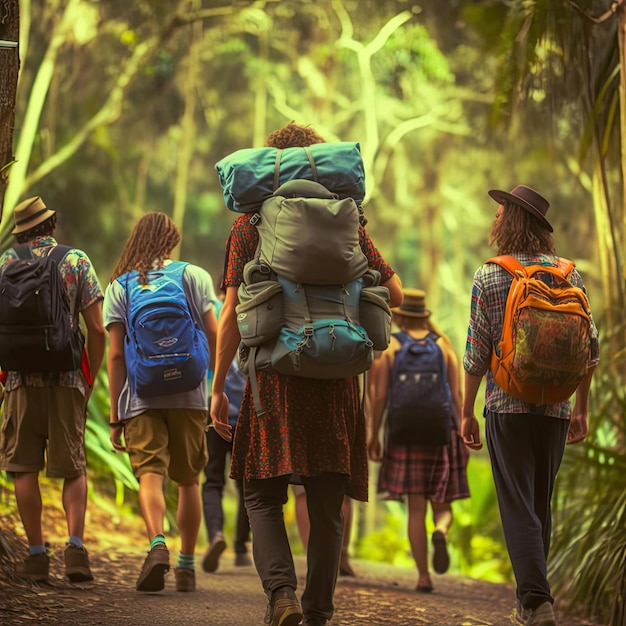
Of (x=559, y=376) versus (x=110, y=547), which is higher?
(x=559, y=376)

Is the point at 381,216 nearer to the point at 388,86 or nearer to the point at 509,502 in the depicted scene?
the point at 388,86

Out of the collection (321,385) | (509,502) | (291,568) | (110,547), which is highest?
(321,385)

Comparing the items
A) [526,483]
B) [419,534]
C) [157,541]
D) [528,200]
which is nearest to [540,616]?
[526,483]

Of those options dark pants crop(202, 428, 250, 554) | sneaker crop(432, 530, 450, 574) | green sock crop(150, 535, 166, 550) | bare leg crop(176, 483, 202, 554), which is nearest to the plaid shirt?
green sock crop(150, 535, 166, 550)

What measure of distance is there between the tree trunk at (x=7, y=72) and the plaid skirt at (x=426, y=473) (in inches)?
127


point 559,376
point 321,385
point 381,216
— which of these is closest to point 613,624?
point 559,376

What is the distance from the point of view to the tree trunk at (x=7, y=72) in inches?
208

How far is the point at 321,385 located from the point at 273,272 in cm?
51

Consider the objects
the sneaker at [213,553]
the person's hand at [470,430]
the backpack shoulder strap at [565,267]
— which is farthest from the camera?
the sneaker at [213,553]

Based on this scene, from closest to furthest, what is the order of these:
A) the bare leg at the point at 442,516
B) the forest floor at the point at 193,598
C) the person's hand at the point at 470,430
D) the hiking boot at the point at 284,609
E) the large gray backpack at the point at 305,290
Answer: the hiking boot at the point at 284,609
the large gray backpack at the point at 305,290
the person's hand at the point at 470,430
the forest floor at the point at 193,598
the bare leg at the point at 442,516

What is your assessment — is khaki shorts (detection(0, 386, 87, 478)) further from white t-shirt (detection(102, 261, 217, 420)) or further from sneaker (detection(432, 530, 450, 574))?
sneaker (detection(432, 530, 450, 574))

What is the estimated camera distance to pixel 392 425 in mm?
7270

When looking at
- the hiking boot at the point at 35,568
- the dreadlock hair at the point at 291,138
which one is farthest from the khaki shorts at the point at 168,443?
the dreadlock hair at the point at 291,138

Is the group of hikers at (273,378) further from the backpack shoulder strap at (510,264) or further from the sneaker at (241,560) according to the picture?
the sneaker at (241,560)
